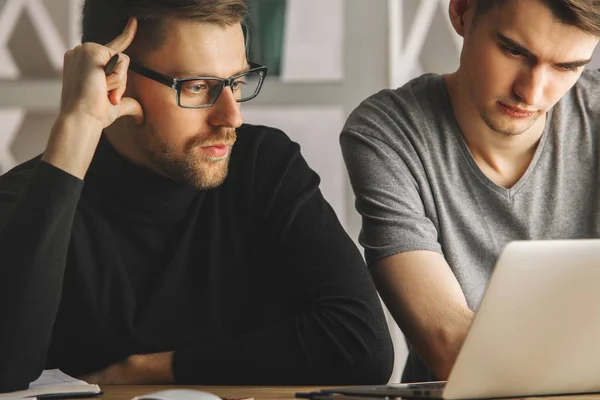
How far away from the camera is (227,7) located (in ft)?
5.30

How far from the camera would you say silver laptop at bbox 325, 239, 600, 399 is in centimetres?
92

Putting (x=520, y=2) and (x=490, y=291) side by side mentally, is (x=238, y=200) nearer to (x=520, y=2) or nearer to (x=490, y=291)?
(x=520, y=2)

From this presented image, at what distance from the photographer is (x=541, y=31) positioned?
1.61 metres

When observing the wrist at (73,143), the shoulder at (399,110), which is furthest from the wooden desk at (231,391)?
the shoulder at (399,110)

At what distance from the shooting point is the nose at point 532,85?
1644mm

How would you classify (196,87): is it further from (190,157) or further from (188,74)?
(190,157)

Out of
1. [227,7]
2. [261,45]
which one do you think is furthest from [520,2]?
[261,45]

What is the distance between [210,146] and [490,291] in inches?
31.1

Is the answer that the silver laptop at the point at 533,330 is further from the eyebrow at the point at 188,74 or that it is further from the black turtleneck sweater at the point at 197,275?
the eyebrow at the point at 188,74

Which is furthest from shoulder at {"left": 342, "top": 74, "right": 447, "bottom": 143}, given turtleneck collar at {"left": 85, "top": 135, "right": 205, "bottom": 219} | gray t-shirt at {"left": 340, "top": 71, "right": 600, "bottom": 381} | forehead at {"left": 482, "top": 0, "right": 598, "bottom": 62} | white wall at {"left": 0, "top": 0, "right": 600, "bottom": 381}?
white wall at {"left": 0, "top": 0, "right": 600, "bottom": 381}

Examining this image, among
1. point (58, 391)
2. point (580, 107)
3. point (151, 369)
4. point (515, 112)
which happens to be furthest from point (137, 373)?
point (580, 107)

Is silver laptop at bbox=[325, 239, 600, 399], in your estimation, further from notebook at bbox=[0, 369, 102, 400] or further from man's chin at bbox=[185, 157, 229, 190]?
man's chin at bbox=[185, 157, 229, 190]

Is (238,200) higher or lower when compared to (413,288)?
higher

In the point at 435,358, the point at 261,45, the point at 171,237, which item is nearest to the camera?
the point at 435,358
